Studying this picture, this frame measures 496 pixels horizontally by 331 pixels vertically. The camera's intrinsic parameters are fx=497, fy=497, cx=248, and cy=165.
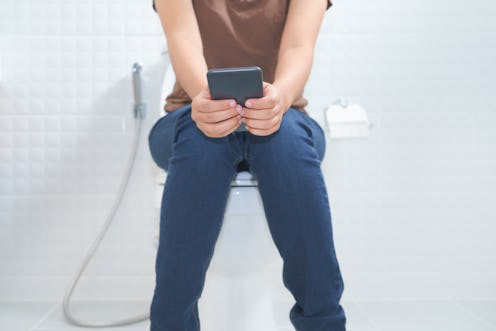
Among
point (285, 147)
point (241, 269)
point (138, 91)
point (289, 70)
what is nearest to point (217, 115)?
point (285, 147)

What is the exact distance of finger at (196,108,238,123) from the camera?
64 cm

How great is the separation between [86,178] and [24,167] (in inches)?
6.9

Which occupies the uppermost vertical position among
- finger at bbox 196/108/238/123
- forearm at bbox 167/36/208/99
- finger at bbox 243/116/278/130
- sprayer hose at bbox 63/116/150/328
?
forearm at bbox 167/36/208/99

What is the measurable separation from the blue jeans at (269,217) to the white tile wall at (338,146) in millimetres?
760

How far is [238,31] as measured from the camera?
93 centimetres

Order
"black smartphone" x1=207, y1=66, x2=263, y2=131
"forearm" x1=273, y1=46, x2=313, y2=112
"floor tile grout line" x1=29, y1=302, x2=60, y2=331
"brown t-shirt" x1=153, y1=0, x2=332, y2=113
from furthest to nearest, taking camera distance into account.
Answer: "floor tile grout line" x1=29, y1=302, x2=60, y2=331, "brown t-shirt" x1=153, y1=0, x2=332, y2=113, "forearm" x1=273, y1=46, x2=313, y2=112, "black smartphone" x1=207, y1=66, x2=263, y2=131

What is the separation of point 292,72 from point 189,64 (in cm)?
16

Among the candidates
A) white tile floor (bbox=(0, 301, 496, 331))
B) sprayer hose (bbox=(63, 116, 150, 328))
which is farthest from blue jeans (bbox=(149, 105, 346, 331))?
sprayer hose (bbox=(63, 116, 150, 328))

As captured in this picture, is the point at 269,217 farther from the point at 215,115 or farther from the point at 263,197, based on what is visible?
the point at 215,115

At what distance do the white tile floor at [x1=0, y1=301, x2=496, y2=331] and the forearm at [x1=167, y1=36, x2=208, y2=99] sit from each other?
2.23ft

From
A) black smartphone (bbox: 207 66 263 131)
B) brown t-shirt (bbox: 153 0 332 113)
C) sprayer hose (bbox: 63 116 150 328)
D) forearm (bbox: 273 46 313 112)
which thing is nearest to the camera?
black smartphone (bbox: 207 66 263 131)

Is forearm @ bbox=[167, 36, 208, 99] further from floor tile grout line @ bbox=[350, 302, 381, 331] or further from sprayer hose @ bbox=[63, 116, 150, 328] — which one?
floor tile grout line @ bbox=[350, 302, 381, 331]

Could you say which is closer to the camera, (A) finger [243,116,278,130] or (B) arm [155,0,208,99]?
(A) finger [243,116,278,130]

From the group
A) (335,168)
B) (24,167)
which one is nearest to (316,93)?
(335,168)
